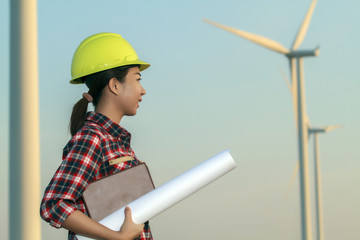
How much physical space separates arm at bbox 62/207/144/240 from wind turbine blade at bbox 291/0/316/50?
72.7 ft

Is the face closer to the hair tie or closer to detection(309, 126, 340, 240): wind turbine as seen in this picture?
the hair tie

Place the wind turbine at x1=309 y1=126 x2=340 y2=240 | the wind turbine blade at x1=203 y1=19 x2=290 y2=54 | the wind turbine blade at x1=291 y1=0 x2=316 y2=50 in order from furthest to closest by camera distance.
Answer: the wind turbine at x1=309 y1=126 x2=340 y2=240 → the wind turbine blade at x1=291 y1=0 x2=316 y2=50 → the wind turbine blade at x1=203 y1=19 x2=290 y2=54

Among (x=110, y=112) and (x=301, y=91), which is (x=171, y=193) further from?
(x=301, y=91)

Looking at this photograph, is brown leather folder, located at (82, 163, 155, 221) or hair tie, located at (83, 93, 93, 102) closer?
brown leather folder, located at (82, 163, 155, 221)

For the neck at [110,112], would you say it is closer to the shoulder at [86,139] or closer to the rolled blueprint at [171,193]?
the shoulder at [86,139]

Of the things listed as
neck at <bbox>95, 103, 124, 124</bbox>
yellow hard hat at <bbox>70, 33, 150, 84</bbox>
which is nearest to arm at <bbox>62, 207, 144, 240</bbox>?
neck at <bbox>95, 103, 124, 124</bbox>

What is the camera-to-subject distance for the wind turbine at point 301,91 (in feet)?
78.7

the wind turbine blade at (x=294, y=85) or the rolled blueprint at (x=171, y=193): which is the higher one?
the wind turbine blade at (x=294, y=85)

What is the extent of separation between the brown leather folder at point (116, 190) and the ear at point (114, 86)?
0.68 metres

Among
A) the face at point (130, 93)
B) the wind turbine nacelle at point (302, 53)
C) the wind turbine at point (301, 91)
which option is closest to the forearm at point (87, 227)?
the face at point (130, 93)

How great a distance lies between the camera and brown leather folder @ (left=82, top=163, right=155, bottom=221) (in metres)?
4.55

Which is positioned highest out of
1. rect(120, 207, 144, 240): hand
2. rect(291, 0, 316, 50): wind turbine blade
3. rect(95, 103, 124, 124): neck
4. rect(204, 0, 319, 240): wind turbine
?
rect(291, 0, 316, 50): wind turbine blade

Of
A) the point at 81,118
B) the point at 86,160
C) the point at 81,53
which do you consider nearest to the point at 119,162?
the point at 86,160

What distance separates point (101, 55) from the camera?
16.7ft
